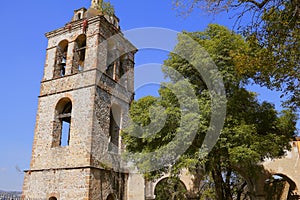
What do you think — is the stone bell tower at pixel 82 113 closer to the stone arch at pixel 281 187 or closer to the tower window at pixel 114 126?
the tower window at pixel 114 126

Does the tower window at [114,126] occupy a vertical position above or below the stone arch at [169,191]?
above

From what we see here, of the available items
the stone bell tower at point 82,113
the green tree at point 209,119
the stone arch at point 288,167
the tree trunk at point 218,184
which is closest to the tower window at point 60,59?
the stone bell tower at point 82,113

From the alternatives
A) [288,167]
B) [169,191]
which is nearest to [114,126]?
[288,167]

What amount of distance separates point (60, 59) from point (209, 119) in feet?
27.4

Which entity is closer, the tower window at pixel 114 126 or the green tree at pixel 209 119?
the green tree at pixel 209 119

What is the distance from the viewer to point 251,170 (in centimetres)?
966

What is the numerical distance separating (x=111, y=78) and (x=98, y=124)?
103 inches

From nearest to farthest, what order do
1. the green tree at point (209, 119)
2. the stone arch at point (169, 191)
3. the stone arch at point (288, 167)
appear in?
the green tree at point (209, 119)
the stone arch at point (288, 167)
the stone arch at point (169, 191)

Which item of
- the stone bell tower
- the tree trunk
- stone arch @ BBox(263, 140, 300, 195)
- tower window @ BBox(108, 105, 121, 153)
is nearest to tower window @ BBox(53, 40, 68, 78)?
the stone bell tower

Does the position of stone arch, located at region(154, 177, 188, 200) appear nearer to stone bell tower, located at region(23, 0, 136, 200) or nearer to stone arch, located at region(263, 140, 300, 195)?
stone arch, located at region(263, 140, 300, 195)

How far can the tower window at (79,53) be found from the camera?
13.3 metres

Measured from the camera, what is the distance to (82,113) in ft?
38.5

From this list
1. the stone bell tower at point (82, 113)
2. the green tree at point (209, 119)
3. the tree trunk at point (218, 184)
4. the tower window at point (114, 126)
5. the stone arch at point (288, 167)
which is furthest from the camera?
the stone arch at point (288, 167)

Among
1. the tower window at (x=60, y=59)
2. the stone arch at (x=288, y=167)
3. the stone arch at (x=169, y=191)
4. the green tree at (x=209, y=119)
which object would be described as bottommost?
the stone arch at (x=169, y=191)
